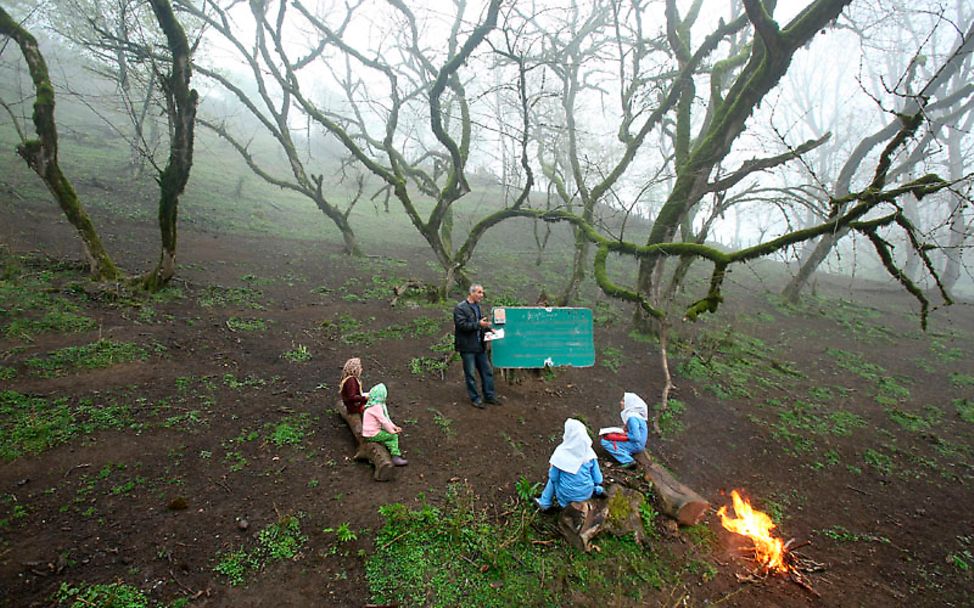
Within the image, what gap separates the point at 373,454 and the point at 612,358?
21.5ft

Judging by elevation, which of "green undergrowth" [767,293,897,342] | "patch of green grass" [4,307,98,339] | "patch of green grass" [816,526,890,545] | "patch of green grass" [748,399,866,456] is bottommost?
"patch of green grass" [816,526,890,545]

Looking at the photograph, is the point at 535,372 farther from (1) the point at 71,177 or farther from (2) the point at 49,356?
(1) the point at 71,177

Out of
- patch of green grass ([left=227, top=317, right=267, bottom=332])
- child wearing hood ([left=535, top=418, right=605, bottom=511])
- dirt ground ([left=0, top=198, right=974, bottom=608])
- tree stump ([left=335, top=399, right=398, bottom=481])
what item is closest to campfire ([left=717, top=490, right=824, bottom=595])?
dirt ground ([left=0, top=198, right=974, bottom=608])

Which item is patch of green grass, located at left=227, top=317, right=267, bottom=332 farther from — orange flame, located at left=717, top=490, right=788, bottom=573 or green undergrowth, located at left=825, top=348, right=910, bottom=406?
green undergrowth, located at left=825, top=348, right=910, bottom=406

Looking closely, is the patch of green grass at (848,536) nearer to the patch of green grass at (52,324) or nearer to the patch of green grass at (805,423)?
the patch of green grass at (805,423)

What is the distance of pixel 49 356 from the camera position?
594 cm

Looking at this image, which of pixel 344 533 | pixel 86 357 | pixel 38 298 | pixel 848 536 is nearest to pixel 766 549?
pixel 848 536

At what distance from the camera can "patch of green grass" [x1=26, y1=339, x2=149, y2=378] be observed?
225 inches

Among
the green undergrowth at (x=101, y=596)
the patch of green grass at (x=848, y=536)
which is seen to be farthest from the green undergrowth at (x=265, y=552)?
the patch of green grass at (x=848, y=536)

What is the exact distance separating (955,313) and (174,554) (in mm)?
26867

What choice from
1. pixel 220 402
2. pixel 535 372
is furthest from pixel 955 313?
pixel 220 402

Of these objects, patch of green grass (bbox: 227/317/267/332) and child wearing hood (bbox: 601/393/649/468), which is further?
patch of green grass (bbox: 227/317/267/332)

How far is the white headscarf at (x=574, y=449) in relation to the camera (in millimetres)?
4348

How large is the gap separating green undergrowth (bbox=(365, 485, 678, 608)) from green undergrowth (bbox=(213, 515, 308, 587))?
71cm
